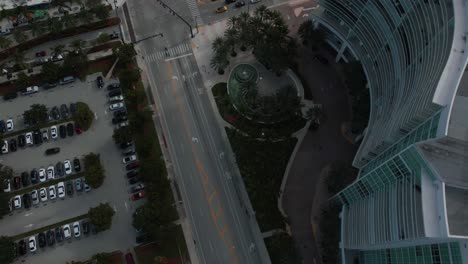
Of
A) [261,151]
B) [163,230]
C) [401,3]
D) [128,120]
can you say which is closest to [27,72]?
[128,120]

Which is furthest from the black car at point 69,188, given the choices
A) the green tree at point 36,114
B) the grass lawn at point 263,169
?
the grass lawn at point 263,169

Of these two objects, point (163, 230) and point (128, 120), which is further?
point (128, 120)

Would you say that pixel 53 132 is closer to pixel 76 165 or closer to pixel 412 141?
pixel 76 165

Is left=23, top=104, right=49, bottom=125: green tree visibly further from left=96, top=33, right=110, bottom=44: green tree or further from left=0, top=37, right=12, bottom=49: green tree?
left=96, top=33, right=110, bottom=44: green tree

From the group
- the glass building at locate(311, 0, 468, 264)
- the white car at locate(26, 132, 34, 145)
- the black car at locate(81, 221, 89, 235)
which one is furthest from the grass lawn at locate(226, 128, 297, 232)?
the white car at locate(26, 132, 34, 145)

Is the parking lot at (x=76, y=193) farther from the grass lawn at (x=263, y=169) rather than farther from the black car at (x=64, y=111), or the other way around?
the grass lawn at (x=263, y=169)

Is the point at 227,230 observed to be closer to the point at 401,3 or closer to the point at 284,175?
the point at 284,175
